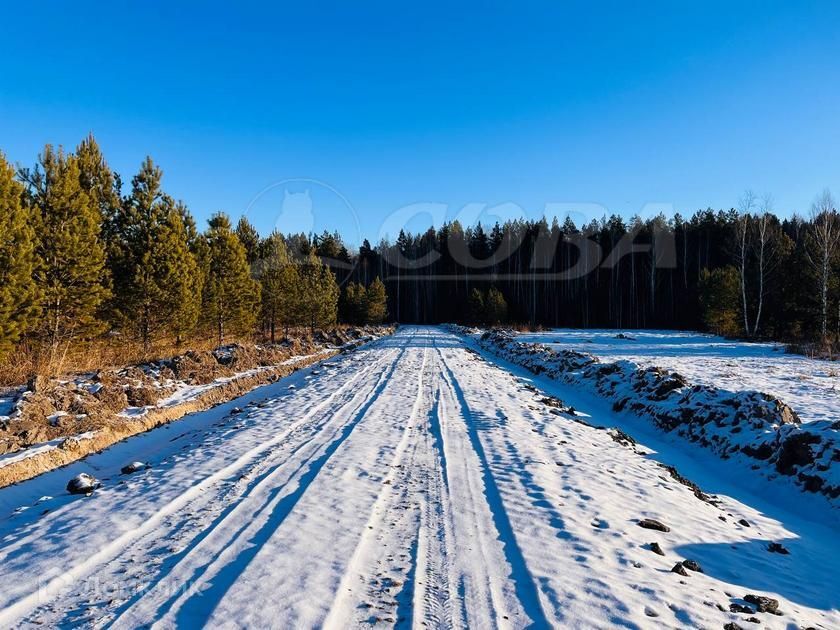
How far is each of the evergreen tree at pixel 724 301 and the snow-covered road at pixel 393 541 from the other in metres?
36.5

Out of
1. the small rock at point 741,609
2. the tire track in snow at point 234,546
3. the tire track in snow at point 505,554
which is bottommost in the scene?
the small rock at point 741,609

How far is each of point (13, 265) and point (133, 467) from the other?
427 inches

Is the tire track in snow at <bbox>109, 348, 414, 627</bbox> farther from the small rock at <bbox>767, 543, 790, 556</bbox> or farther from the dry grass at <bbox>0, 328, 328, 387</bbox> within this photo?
the dry grass at <bbox>0, 328, 328, 387</bbox>

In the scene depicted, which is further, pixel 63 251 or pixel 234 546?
pixel 63 251

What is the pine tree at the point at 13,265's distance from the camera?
13.2 m

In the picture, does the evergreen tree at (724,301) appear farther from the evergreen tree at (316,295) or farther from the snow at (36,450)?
the snow at (36,450)

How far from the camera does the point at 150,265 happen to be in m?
21.0

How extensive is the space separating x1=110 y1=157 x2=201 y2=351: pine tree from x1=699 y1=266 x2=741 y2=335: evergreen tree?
3900cm

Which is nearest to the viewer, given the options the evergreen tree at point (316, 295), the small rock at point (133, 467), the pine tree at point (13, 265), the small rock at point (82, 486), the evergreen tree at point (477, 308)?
the small rock at point (82, 486)

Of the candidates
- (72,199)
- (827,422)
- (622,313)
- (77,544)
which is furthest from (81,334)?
(622,313)

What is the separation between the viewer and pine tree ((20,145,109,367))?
1612 cm

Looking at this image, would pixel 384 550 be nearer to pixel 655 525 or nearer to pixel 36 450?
pixel 655 525

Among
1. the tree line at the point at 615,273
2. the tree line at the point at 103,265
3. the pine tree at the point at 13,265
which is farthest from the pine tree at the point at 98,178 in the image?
the tree line at the point at 615,273

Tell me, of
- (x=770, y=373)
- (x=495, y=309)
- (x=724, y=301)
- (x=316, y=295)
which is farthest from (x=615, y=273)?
(x=770, y=373)
